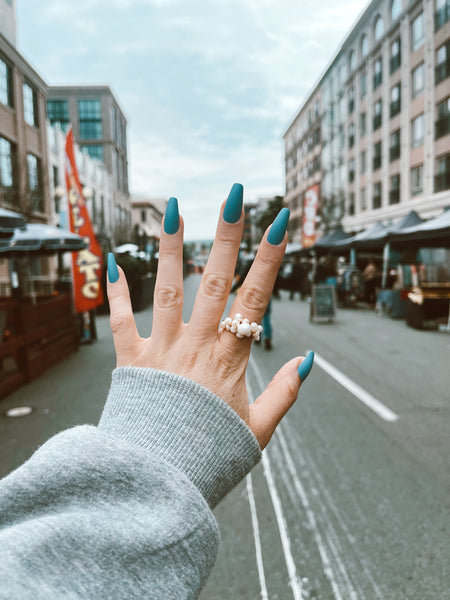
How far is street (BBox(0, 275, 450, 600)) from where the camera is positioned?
226 centimetres

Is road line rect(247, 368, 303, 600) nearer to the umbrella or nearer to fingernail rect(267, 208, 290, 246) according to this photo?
fingernail rect(267, 208, 290, 246)

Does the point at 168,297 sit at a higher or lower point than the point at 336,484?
higher

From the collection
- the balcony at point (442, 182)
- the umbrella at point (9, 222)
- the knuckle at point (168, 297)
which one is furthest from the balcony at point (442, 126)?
the knuckle at point (168, 297)

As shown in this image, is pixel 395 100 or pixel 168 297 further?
pixel 395 100

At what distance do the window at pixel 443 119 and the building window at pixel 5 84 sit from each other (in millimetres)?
21967

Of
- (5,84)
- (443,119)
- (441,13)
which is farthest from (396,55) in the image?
(5,84)

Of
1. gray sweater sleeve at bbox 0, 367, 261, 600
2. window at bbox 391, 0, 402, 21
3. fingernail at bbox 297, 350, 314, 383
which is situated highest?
window at bbox 391, 0, 402, 21

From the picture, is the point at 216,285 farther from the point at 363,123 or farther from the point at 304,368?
the point at 363,123

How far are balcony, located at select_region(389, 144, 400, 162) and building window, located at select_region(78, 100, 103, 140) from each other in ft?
78.1

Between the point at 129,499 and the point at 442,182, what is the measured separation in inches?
1092

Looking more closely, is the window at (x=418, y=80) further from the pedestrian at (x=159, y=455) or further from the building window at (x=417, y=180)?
the pedestrian at (x=159, y=455)

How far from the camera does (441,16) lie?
2220 centimetres

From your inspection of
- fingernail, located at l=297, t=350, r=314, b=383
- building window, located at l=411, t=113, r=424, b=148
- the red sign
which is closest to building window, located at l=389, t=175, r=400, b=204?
building window, located at l=411, t=113, r=424, b=148

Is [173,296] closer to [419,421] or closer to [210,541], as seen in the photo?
[210,541]
